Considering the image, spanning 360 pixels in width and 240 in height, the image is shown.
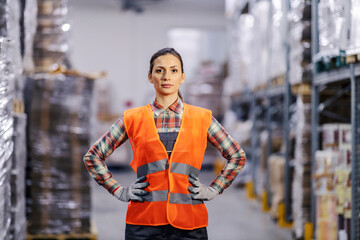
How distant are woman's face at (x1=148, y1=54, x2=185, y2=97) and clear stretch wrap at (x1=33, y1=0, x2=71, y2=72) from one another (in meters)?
3.06

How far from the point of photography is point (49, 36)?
15.7ft

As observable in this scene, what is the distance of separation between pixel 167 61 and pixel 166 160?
0.45m

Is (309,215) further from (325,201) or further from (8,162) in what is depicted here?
(8,162)

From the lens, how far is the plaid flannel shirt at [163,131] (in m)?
2.01

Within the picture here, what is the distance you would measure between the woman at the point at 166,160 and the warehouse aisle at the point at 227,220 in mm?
3086

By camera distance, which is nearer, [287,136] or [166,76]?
[166,76]

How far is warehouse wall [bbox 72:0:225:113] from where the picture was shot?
40.8ft

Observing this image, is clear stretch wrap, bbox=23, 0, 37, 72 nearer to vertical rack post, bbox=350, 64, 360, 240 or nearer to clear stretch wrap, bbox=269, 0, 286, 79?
vertical rack post, bbox=350, 64, 360, 240

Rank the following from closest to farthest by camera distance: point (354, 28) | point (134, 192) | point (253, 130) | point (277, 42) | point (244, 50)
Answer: point (134, 192) → point (354, 28) → point (277, 42) → point (253, 130) → point (244, 50)

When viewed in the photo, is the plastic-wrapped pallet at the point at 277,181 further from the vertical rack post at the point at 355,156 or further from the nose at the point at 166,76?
the nose at the point at 166,76

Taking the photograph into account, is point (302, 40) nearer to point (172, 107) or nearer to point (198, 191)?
point (172, 107)

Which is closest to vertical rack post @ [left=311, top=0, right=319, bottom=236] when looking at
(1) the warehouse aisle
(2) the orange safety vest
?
(1) the warehouse aisle

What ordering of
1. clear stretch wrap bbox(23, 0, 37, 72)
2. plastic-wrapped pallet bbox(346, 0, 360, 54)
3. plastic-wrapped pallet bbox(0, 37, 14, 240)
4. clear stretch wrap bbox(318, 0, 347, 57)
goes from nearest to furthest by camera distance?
1. plastic-wrapped pallet bbox(0, 37, 14, 240)
2. plastic-wrapped pallet bbox(346, 0, 360, 54)
3. clear stretch wrap bbox(318, 0, 347, 57)
4. clear stretch wrap bbox(23, 0, 37, 72)

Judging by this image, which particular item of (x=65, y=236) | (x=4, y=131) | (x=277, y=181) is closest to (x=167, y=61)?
(x=4, y=131)
